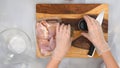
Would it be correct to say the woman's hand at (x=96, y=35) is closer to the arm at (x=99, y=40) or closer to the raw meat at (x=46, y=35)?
the arm at (x=99, y=40)

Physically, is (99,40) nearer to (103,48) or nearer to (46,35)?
(103,48)

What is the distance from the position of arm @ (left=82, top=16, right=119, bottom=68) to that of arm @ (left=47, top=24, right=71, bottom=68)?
77mm

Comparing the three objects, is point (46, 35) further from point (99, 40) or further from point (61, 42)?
point (99, 40)

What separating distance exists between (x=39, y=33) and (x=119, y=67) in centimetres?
32

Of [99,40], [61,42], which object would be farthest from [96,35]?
[61,42]

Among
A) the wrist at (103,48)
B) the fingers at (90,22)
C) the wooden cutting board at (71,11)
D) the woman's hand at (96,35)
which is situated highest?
the wooden cutting board at (71,11)

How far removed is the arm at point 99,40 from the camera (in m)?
0.80

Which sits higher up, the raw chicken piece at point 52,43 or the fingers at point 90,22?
the fingers at point 90,22

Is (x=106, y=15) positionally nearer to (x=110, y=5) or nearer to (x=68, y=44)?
(x=110, y=5)

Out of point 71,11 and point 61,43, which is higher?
point 71,11

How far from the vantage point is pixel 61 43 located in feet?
2.65

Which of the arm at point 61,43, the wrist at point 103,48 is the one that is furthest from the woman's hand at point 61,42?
the wrist at point 103,48

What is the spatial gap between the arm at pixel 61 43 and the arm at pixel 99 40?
0.08 metres

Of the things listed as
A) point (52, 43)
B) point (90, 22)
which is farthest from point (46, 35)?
point (90, 22)
